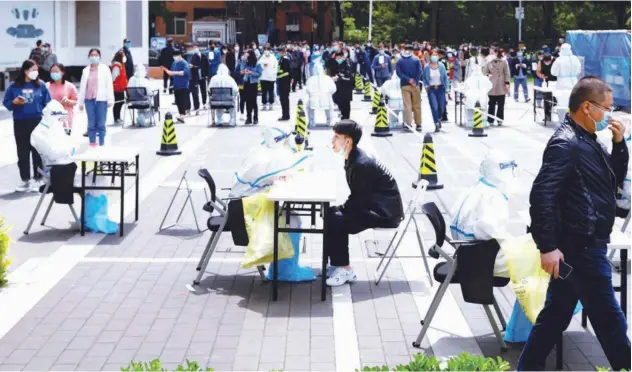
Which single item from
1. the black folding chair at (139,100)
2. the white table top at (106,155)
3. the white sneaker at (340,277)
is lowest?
the white sneaker at (340,277)

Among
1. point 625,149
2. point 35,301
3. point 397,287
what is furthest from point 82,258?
point 625,149

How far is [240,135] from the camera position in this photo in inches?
866

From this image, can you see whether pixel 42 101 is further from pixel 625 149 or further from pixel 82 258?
pixel 625 149

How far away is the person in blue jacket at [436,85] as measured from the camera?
73.0ft

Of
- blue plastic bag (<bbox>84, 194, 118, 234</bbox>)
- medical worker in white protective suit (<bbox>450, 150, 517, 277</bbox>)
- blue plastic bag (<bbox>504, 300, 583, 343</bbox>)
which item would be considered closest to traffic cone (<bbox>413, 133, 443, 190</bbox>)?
blue plastic bag (<bbox>84, 194, 118, 234</bbox>)

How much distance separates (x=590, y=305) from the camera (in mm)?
5758

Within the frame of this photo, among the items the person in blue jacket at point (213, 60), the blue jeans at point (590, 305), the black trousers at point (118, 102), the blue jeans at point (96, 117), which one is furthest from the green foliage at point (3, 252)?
the person in blue jacket at point (213, 60)

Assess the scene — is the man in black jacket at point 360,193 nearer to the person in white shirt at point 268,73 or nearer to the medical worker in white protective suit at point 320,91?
the medical worker in white protective suit at point 320,91

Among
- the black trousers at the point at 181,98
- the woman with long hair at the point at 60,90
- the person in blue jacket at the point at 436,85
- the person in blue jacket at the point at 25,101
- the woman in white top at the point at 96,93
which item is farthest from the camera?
the black trousers at the point at 181,98

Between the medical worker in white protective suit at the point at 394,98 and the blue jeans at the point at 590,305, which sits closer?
the blue jeans at the point at 590,305

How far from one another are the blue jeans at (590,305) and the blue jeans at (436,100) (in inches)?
659

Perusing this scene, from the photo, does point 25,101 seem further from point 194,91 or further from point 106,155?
point 194,91

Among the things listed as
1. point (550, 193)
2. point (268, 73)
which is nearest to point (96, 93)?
point (268, 73)

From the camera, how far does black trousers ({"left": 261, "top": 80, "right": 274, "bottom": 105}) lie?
28.3m
